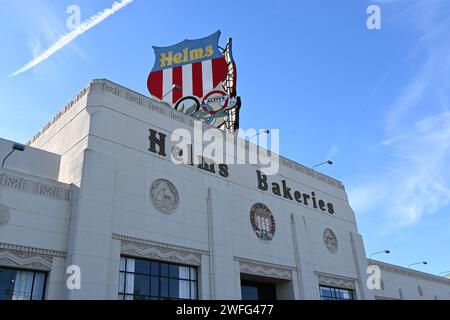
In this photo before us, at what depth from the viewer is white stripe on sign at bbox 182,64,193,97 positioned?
33.0 metres

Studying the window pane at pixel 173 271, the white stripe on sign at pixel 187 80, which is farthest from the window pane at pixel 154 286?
the white stripe on sign at pixel 187 80

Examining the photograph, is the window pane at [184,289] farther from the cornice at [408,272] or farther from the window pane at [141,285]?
the cornice at [408,272]

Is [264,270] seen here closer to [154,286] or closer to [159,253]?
[159,253]

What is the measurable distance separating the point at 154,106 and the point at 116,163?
191 inches

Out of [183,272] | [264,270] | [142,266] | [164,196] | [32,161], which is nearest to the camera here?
[142,266]

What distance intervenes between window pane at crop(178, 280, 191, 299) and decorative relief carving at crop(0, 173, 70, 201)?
274 inches

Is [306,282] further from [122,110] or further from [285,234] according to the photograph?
[122,110]

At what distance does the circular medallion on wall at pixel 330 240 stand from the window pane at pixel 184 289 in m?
13.2

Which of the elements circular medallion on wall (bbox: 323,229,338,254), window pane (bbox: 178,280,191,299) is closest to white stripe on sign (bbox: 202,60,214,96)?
circular medallion on wall (bbox: 323,229,338,254)

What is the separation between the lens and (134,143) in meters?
22.1

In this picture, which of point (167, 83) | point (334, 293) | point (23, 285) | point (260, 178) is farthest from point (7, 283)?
point (334, 293)

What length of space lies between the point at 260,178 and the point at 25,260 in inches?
614

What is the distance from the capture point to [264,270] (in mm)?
25484
